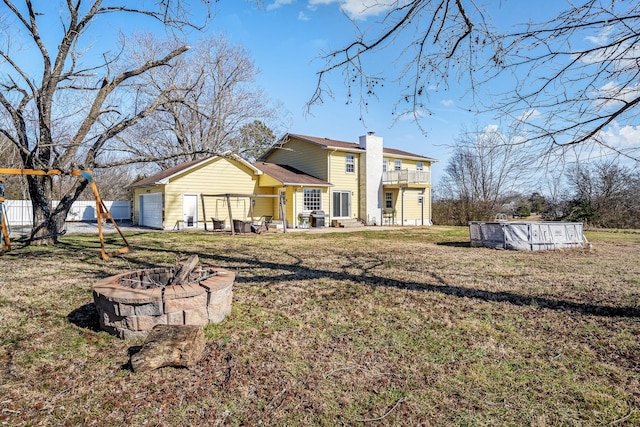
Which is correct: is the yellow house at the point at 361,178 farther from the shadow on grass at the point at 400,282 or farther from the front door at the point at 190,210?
the shadow on grass at the point at 400,282

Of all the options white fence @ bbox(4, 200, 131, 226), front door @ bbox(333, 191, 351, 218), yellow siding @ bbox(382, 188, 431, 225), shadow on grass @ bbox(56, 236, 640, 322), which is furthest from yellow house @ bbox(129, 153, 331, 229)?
shadow on grass @ bbox(56, 236, 640, 322)

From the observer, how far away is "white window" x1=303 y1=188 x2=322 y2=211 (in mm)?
21016

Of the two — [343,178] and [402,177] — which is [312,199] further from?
[402,177]

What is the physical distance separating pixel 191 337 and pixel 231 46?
2662 centimetres

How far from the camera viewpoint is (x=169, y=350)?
3.15m

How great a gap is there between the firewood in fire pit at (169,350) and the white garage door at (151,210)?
16.8 metres

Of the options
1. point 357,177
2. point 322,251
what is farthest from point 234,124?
point 322,251

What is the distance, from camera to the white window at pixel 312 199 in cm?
2102

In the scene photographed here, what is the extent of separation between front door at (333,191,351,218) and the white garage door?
9770 mm

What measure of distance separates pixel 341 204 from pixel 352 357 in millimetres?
19432

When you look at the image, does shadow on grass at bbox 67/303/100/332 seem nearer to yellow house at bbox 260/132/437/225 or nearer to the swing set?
the swing set

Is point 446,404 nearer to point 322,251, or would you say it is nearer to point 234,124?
point 322,251

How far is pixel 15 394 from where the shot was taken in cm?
274

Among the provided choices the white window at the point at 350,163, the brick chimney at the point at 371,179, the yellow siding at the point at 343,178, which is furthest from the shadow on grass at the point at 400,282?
the white window at the point at 350,163
